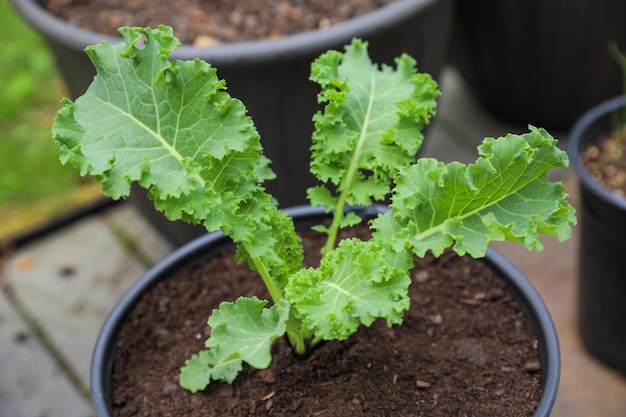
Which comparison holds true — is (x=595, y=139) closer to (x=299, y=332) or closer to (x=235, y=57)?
(x=235, y=57)

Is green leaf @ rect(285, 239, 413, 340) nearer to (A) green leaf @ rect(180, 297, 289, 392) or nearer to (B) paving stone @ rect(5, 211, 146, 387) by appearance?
(A) green leaf @ rect(180, 297, 289, 392)

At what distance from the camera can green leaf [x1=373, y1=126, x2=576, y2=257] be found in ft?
3.54

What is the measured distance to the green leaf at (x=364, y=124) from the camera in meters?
1.29

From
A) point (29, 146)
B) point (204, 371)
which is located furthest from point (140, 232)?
point (204, 371)

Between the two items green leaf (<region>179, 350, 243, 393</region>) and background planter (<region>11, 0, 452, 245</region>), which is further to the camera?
background planter (<region>11, 0, 452, 245</region>)

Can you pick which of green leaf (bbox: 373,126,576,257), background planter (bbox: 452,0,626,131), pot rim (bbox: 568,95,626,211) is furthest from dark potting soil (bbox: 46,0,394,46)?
green leaf (bbox: 373,126,576,257)

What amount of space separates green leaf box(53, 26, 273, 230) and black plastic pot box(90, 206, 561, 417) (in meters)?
0.37

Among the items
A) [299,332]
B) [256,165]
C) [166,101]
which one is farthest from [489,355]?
[166,101]

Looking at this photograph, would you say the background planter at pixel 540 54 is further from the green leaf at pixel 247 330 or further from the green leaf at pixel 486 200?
the green leaf at pixel 247 330

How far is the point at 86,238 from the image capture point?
2551 mm

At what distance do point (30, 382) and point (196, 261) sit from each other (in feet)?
2.74

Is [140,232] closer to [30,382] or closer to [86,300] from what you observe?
[86,300]

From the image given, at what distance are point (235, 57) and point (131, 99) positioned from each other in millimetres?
649

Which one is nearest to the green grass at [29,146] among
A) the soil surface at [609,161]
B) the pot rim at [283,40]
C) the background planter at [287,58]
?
the background planter at [287,58]
